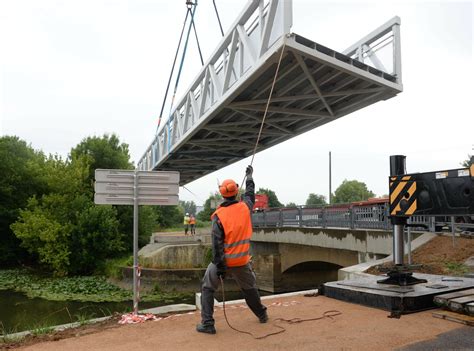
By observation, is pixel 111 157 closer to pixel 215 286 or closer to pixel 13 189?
pixel 13 189

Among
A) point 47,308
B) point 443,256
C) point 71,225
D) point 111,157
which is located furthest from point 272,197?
point 443,256

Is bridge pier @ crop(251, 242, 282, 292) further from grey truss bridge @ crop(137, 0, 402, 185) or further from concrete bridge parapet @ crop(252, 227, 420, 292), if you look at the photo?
grey truss bridge @ crop(137, 0, 402, 185)

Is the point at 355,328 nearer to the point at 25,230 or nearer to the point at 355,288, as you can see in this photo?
the point at 355,288

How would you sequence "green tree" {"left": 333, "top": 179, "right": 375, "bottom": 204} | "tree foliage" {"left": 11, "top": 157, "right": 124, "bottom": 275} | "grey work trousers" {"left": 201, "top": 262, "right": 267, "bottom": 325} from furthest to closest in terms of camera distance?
1. "green tree" {"left": 333, "top": 179, "right": 375, "bottom": 204}
2. "tree foliage" {"left": 11, "top": 157, "right": 124, "bottom": 275}
3. "grey work trousers" {"left": 201, "top": 262, "right": 267, "bottom": 325}

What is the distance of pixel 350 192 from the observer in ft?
325

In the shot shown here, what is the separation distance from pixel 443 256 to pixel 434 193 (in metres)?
5.12

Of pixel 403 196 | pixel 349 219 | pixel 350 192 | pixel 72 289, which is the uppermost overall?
pixel 350 192

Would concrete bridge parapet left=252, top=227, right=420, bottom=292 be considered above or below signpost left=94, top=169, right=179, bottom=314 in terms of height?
below

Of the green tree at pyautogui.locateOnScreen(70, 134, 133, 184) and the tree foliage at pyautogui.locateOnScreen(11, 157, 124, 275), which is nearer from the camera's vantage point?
the tree foliage at pyautogui.locateOnScreen(11, 157, 124, 275)

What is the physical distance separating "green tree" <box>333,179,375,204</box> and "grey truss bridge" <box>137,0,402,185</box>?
276ft

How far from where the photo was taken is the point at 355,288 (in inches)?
246

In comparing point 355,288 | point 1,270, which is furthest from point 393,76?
point 1,270

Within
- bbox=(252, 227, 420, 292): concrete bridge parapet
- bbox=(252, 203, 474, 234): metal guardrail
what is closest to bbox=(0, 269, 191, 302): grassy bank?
bbox=(252, 227, 420, 292): concrete bridge parapet

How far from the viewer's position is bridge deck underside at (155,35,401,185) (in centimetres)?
1013
